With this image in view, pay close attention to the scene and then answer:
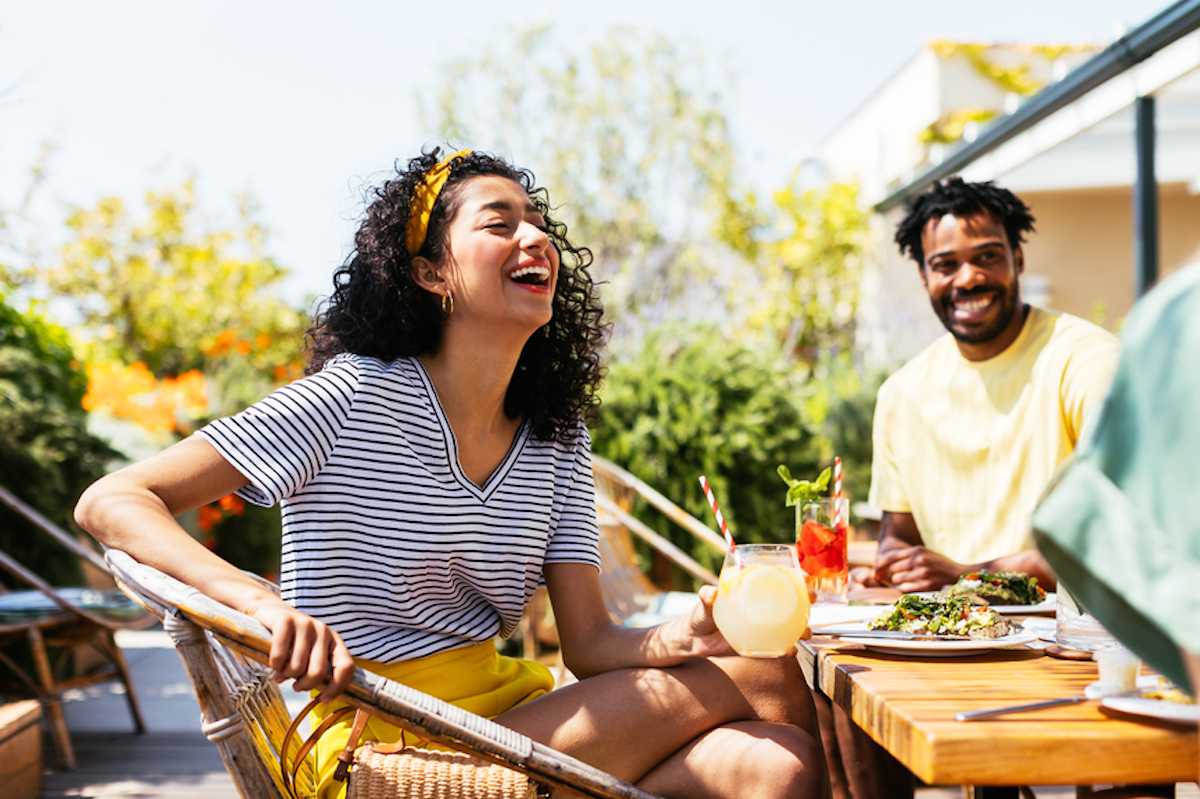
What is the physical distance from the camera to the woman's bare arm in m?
1.40

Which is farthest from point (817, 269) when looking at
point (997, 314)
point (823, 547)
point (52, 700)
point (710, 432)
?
point (823, 547)

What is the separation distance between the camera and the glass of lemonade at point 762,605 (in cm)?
169

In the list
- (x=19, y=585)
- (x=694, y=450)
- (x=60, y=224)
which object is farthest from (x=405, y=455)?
(x=60, y=224)

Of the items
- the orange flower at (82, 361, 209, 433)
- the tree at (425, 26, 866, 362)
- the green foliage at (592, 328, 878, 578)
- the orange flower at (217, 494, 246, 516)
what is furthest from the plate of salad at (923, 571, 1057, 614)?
the tree at (425, 26, 866, 362)

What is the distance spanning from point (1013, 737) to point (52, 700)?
11.5ft

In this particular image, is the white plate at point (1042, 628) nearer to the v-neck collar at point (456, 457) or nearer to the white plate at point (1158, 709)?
the white plate at point (1158, 709)

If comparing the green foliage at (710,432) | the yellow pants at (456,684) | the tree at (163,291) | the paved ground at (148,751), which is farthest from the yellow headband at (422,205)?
the tree at (163,291)

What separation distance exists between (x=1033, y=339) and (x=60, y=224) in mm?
11563

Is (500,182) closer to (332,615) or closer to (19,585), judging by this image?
(332,615)

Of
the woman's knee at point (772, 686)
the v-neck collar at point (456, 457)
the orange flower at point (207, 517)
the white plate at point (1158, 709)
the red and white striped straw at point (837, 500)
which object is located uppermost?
the v-neck collar at point (456, 457)

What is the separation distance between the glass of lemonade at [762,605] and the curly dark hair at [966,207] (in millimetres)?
1839

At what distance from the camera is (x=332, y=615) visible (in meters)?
1.90

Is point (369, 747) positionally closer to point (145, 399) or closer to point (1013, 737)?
point (1013, 737)

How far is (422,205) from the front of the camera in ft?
7.27
